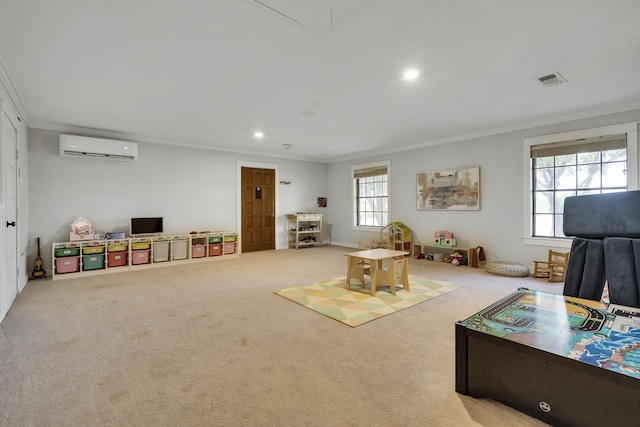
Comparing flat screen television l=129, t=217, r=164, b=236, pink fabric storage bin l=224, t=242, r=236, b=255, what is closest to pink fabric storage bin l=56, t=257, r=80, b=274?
flat screen television l=129, t=217, r=164, b=236

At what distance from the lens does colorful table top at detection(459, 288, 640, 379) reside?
1.33m

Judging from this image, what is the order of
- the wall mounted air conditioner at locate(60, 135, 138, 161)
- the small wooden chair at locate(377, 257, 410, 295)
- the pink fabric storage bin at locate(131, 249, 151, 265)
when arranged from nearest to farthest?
the small wooden chair at locate(377, 257, 410, 295)
the wall mounted air conditioner at locate(60, 135, 138, 161)
the pink fabric storage bin at locate(131, 249, 151, 265)

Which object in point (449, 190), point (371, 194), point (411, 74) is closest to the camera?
point (411, 74)

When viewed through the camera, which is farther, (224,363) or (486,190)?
(486,190)

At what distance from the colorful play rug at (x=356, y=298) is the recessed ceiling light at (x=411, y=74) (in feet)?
8.23

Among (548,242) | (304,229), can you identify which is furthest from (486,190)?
(304,229)

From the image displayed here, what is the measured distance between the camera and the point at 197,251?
6.25 meters

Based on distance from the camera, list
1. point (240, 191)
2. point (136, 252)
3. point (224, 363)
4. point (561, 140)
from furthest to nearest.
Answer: point (240, 191) < point (136, 252) < point (561, 140) < point (224, 363)

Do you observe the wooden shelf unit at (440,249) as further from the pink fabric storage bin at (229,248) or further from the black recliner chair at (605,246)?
the pink fabric storage bin at (229,248)

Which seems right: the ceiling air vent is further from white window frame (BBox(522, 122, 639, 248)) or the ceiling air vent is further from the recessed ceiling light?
white window frame (BBox(522, 122, 639, 248))

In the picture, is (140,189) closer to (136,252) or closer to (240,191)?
(136,252)

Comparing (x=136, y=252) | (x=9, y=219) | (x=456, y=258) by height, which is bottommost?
(x=456, y=258)

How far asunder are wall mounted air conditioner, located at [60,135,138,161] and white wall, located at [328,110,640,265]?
550 cm

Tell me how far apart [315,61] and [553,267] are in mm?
4498
